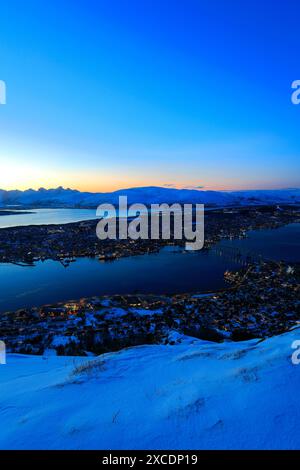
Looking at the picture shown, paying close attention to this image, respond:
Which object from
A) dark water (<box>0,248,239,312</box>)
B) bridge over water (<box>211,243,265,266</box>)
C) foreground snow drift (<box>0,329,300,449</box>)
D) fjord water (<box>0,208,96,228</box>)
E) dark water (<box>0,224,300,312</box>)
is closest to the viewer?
foreground snow drift (<box>0,329,300,449</box>)

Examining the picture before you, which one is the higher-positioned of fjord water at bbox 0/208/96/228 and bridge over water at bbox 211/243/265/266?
fjord water at bbox 0/208/96/228

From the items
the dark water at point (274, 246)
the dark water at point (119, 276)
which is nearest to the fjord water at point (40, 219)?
the dark water at point (119, 276)

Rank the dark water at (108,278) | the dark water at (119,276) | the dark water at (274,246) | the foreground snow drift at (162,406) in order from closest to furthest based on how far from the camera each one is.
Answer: the foreground snow drift at (162,406) → the dark water at (108,278) → the dark water at (119,276) → the dark water at (274,246)

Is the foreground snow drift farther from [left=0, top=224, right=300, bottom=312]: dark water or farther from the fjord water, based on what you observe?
the fjord water

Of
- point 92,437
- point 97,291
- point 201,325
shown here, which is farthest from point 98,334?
point 92,437

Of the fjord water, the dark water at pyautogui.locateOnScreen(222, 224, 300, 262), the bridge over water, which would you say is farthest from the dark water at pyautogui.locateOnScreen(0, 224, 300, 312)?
the fjord water

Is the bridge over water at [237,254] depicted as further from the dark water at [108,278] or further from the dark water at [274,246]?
the dark water at [108,278]

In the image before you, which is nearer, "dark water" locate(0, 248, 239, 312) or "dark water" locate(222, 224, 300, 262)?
"dark water" locate(0, 248, 239, 312)
